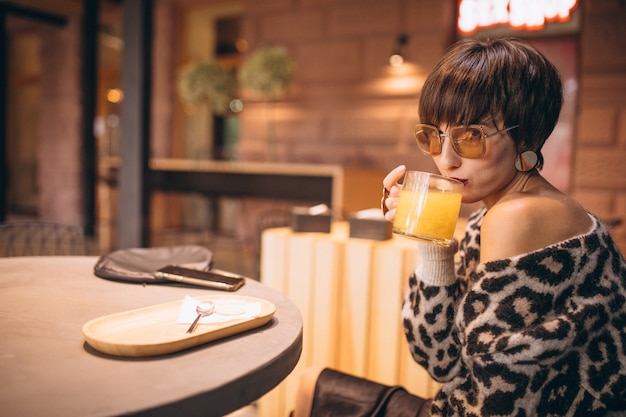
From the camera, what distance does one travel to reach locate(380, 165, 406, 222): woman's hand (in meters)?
1.20

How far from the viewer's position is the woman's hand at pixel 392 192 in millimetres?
1196

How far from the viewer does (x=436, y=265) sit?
1162mm

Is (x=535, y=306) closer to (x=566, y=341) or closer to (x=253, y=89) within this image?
(x=566, y=341)

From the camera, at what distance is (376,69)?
6.11 meters

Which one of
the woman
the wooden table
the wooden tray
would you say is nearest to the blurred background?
the wooden table

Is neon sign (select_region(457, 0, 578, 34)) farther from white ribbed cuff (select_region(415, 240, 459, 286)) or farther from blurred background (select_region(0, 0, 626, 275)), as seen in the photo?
white ribbed cuff (select_region(415, 240, 459, 286))

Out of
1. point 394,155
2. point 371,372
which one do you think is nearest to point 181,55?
point 394,155

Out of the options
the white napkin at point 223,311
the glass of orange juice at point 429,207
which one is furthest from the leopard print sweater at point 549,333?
the white napkin at point 223,311

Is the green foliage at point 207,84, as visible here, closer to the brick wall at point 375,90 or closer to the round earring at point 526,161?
the brick wall at point 375,90

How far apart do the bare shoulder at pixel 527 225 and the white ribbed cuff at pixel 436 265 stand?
6.9 inches

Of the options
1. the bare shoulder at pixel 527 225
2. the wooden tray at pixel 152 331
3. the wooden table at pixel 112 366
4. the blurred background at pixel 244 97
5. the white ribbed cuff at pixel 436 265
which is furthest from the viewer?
the blurred background at pixel 244 97

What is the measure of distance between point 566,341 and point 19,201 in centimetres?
1122

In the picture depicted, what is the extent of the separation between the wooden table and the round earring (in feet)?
1.75

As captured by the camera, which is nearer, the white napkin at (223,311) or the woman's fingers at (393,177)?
the white napkin at (223,311)
